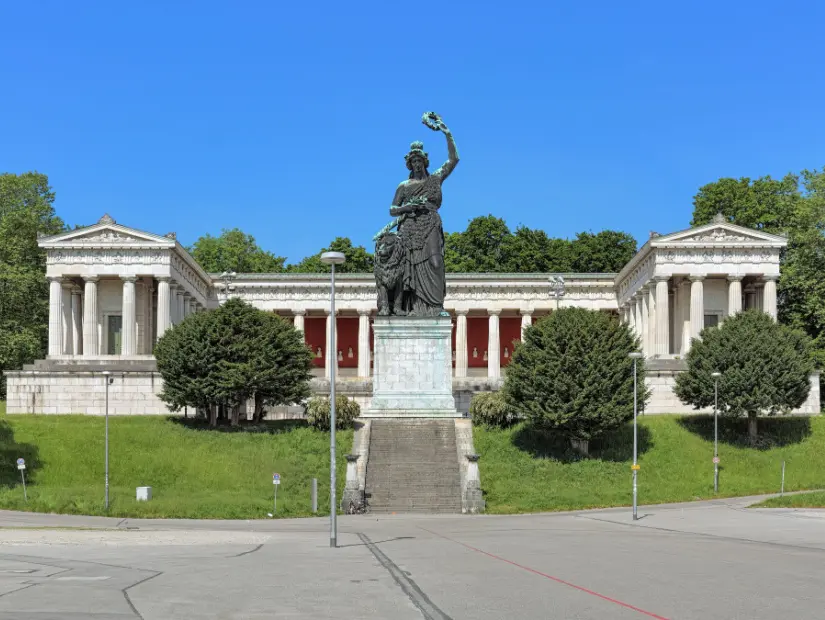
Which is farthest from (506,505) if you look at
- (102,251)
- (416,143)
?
(102,251)

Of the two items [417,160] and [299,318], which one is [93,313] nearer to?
[299,318]

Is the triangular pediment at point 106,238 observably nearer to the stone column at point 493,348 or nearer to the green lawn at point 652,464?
the stone column at point 493,348

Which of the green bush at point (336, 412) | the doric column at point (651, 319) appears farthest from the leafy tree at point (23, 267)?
the doric column at point (651, 319)

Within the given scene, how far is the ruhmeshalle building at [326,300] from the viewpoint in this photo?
3349 inches

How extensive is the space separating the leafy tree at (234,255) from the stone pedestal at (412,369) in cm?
8012

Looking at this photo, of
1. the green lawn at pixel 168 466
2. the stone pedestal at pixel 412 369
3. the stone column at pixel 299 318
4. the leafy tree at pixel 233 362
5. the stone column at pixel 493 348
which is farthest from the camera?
the stone column at pixel 299 318

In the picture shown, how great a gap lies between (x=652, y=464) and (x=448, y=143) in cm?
2194

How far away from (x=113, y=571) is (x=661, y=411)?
67.0 m

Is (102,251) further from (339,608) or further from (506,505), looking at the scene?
(339,608)

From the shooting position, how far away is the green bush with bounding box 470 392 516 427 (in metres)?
67.4

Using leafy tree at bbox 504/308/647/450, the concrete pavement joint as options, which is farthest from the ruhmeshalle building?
the concrete pavement joint

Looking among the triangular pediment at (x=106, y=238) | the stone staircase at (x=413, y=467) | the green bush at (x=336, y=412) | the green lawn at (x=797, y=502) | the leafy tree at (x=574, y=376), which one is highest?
the triangular pediment at (x=106, y=238)

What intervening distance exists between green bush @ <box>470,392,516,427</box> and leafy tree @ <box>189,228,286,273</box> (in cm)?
7134

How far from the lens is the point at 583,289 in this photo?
11544 centimetres
